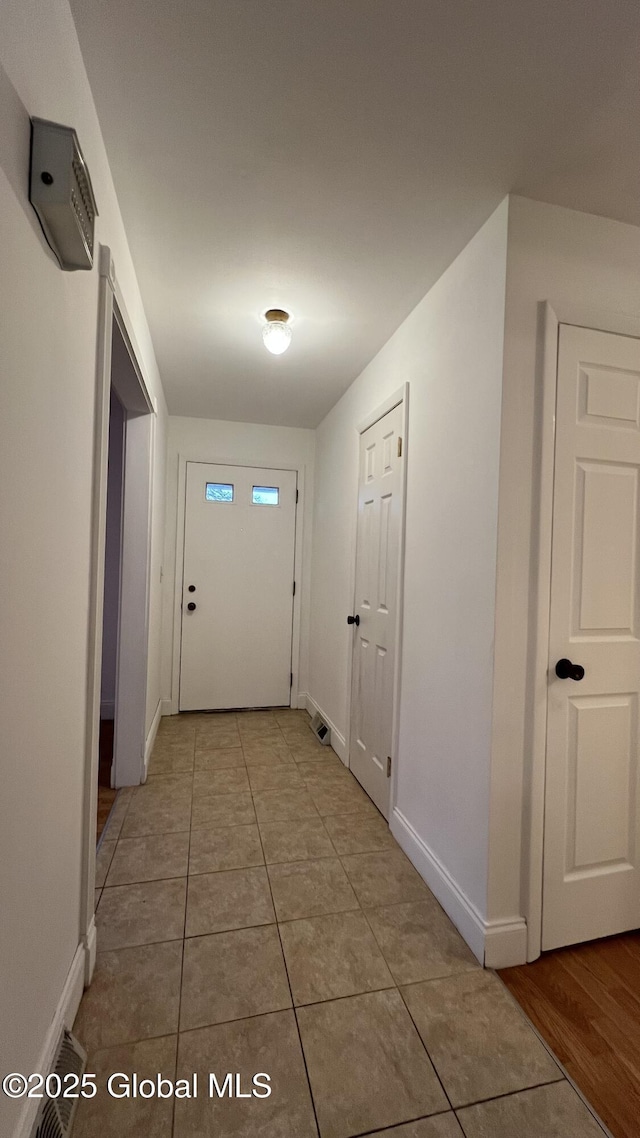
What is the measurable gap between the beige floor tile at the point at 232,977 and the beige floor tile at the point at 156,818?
693mm

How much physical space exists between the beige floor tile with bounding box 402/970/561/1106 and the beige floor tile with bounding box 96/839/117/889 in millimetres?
1169

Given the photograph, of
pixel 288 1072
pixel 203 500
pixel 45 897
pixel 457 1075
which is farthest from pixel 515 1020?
pixel 203 500

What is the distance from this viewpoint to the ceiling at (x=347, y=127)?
3.37 ft

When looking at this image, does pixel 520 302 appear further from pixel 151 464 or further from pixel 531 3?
pixel 151 464

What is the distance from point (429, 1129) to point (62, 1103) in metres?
0.80

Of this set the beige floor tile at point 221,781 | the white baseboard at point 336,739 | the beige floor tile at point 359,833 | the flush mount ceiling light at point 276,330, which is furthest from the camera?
the white baseboard at point 336,739

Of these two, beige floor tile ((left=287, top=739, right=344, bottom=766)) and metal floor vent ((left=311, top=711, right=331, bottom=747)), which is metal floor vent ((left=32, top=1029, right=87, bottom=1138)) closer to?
beige floor tile ((left=287, top=739, right=344, bottom=766))

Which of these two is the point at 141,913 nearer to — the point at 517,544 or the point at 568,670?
the point at 568,670

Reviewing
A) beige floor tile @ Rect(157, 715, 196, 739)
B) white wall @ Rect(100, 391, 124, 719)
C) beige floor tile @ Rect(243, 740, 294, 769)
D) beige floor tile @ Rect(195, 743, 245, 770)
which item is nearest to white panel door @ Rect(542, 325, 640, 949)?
beige floor tile @ Rect(243, 740, 294, 769)

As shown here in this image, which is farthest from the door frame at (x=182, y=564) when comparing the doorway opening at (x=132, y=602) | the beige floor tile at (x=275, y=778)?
the beige floor tile at (x=275, y=778)

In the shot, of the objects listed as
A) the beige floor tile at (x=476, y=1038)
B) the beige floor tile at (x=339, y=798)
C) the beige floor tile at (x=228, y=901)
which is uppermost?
the beige floor tile at (x=476, y=1038)

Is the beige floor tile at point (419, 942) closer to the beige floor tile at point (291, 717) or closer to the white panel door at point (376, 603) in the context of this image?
the white panel door at point (376, 603)

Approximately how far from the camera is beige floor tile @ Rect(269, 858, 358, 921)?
1.67 meters

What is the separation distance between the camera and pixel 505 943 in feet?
4.76
